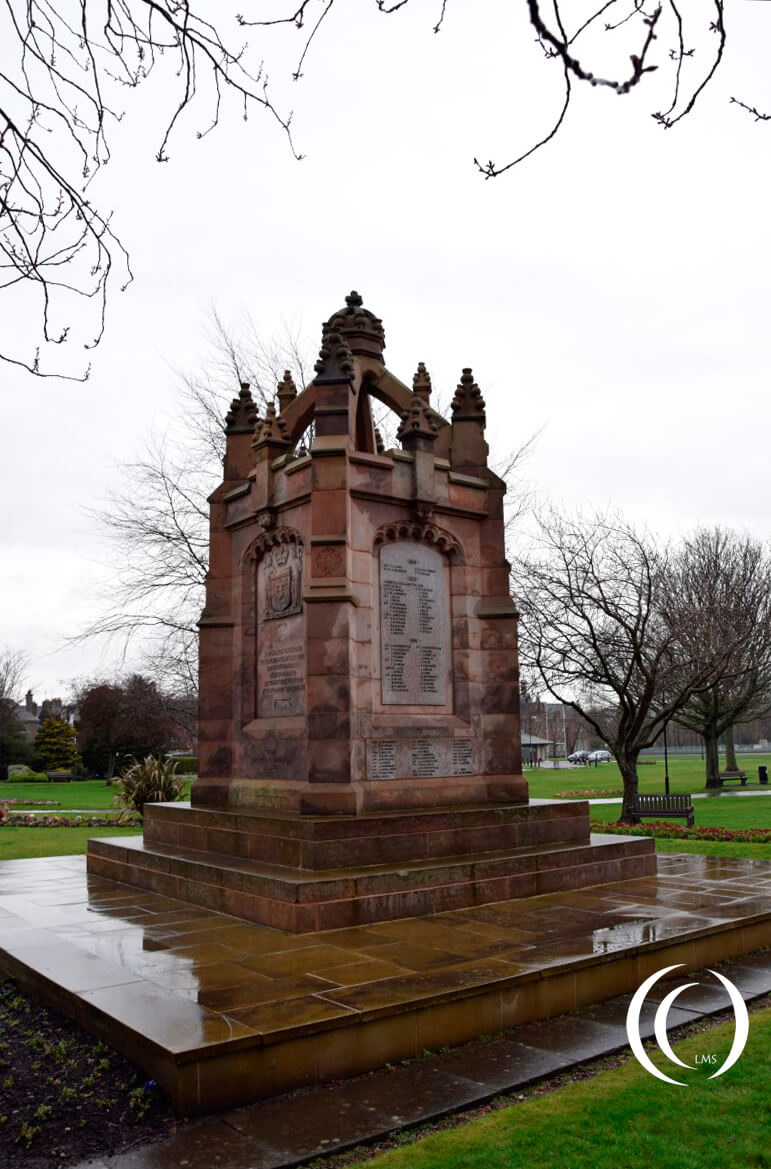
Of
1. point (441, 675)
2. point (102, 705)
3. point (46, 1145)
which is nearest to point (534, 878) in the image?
point (441, 675)

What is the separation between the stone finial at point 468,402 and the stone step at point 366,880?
17.7 ft

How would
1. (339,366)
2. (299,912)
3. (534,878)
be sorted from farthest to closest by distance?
1. (339,366)
2. (534,878)
3. (299,912)

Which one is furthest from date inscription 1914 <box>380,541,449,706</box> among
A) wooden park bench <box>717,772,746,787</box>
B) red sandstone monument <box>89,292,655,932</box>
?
wooden park bench <box>717,772,746,787</box>

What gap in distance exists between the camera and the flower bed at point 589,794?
32.8 meters

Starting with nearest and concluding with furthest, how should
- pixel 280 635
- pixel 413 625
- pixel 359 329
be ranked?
pixel 413 625 → pixel 280 635 → pixel 359 329

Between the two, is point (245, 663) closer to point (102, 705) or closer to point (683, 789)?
point (683, 789)

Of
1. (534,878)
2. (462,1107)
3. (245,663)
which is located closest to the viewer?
(462,1107)

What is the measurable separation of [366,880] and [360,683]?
225 cm

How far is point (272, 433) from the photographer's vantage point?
1109 centimetres

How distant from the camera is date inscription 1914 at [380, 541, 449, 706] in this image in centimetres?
1016

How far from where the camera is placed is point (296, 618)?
1030 centimetres

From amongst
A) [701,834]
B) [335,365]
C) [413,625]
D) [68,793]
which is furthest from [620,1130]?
[68,793]

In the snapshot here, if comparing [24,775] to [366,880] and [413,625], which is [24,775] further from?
[366,880]

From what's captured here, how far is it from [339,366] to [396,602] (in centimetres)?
274
